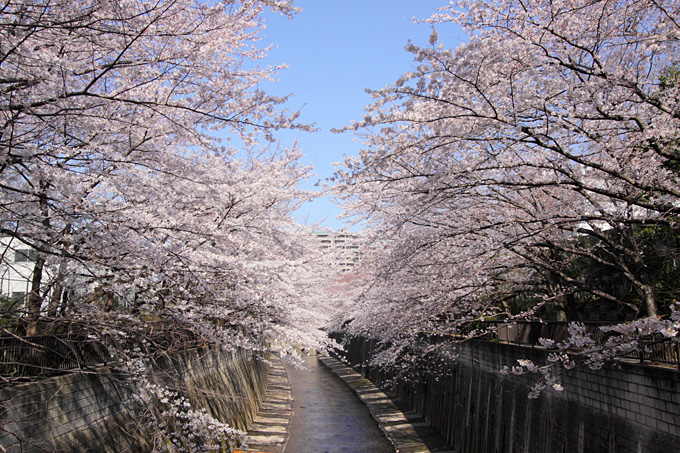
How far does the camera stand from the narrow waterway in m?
18.2

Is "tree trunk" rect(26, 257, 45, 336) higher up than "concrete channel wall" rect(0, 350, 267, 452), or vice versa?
"tree trunk" rect(26, 257, 45, 336)

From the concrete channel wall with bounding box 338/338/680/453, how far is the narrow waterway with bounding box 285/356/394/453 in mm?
2990

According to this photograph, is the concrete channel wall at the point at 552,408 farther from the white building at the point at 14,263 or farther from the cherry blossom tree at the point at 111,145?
the white building at the point at 14,263

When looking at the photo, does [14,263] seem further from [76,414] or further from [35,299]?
[76,414]

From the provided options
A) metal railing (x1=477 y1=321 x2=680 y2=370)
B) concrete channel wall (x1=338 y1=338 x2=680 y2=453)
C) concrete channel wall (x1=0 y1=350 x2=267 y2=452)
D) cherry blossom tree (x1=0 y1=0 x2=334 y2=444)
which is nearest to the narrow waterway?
concrete channel wall (x1=338 y1=338 x2=680 y2=453)

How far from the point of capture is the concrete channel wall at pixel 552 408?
728 centimetres

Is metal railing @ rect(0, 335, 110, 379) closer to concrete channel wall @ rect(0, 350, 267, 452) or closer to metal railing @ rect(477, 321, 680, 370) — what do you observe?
concrete channel wall @ rect(0, 350, 267, 452)

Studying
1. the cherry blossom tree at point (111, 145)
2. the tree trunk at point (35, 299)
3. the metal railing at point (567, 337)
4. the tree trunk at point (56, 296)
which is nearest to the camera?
the cherry blossom tree at point (111, 145)

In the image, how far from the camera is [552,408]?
1048 cm

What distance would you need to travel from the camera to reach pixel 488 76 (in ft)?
23.2

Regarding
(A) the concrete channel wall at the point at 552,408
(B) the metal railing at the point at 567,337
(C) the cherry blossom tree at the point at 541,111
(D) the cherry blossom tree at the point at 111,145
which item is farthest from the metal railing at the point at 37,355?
(A) the concrete channel wall at the point at 552,408

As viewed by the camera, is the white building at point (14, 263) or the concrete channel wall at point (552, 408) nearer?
the white building at point (14, 263)

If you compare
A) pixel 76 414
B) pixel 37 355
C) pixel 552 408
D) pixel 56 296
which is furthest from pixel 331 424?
pixel 37 355

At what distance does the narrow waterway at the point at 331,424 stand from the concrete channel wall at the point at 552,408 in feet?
9.81
